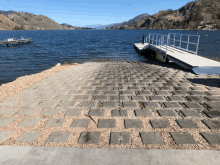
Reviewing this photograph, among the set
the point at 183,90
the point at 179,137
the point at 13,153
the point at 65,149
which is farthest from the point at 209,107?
the point at 13,153

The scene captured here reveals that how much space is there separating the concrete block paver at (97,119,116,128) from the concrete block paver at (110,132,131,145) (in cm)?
26

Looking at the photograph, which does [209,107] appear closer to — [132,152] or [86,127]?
[132,152]

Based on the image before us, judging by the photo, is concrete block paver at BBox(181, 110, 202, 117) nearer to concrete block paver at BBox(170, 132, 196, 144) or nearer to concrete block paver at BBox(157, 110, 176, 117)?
concrete block paver at BBox(157, 110, 176, 117)

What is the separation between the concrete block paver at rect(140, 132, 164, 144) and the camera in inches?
98.3

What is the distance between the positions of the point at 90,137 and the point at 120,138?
1.74 feet

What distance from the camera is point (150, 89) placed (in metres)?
5.02

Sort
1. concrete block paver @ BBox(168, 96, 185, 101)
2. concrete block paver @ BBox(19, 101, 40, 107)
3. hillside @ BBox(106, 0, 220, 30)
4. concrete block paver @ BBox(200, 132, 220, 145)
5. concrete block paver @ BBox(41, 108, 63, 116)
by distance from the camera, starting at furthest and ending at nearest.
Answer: hillside @ BBox(106, 0, 220, 30)
concrete block paver @ BBox(168, 96, 185, 101)
concrete block paver @ BBox(19, 101, 40, 107)
concrete block paver @ BBox(41, 108, 63, 116)
concrete block paver @ BBox(200, 132, 220, 145)

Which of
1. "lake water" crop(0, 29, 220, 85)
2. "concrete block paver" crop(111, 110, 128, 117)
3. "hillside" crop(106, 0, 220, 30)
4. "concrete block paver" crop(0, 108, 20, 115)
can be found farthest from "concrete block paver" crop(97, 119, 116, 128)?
"hillside" crop(106, 0, 220, 30)

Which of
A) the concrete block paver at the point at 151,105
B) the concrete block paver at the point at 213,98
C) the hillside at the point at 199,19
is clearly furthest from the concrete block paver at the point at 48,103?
the hillside at the point at 199,19

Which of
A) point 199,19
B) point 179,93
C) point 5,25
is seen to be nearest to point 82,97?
point 179,93

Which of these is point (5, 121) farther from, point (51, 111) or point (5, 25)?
point (5, 25)

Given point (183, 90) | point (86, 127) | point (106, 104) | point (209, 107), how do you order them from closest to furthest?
point (86, 127), point (209, 107), point (106, 104), point (183, 90)

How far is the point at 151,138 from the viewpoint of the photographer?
259 centimetres

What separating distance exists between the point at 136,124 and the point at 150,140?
1.70ft
